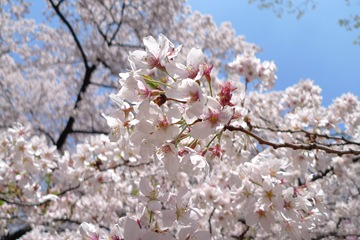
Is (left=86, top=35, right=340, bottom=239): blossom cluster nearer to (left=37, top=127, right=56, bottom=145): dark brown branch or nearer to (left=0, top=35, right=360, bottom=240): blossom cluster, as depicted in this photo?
(left=0, top=35, right=360, bottom=240): blossom cluster

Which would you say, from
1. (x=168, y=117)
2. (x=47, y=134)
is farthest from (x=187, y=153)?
(x=47, y=134)

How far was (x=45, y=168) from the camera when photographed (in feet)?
11.9

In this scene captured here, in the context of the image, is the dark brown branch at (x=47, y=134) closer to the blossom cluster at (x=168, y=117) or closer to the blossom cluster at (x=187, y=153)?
the blossom cluster at (x=187, y=153)

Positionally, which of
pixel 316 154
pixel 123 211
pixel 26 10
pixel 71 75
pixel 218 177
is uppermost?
pixel 26 10

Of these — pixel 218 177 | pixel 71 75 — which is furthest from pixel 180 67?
pixel 71 75

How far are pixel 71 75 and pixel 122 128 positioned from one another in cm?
1205

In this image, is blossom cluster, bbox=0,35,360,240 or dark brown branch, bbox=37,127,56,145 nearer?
blossom cluster, bbox=0,35,360,240

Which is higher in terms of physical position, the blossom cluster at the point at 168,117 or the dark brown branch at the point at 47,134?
the dark brown branch at the point at 47,134

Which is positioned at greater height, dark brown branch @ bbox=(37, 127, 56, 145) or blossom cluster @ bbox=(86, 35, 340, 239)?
dark brown branch @ bbox=(37, 127, 56, 145)

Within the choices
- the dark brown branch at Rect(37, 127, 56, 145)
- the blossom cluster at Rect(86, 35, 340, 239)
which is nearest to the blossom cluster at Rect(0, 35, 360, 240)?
the blossom cluster at Rect(86, 35, 340, 239)

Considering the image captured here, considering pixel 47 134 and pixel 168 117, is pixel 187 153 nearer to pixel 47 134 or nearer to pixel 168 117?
pixel 168 117

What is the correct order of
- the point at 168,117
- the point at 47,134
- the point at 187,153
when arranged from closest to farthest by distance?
the point at 168,117 < the point at 187,153 < the point at 47,134

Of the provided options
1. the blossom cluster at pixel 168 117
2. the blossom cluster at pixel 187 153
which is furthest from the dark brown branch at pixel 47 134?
the blossom cluster at pixel 168 117

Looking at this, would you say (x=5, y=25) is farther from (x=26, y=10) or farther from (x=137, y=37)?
(x=137, y=37)
